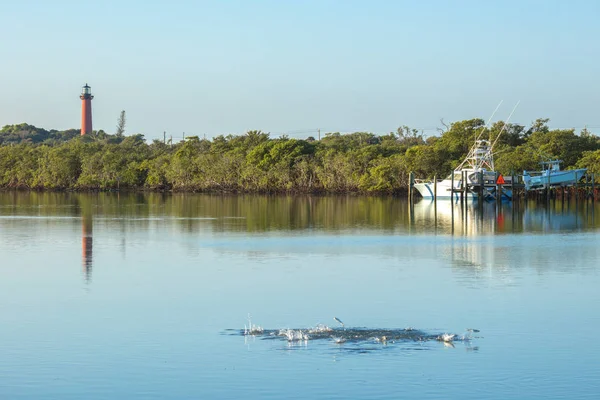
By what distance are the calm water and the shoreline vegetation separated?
48.5 meters

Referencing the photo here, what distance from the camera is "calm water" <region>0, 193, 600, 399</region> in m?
13.9

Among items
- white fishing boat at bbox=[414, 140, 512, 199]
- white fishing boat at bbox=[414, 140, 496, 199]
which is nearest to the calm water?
white fishing boat at bbox=[414, 140, 512, 199]

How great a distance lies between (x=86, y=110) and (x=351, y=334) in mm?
142543

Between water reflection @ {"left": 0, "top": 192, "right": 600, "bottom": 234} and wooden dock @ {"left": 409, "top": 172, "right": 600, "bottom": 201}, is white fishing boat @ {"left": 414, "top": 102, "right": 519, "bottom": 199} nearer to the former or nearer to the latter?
wooden dock @ {"left": 409, "top": 172, "right": 600, "bottom": 201}

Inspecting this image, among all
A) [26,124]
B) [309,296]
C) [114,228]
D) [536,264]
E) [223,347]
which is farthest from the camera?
[26,124]

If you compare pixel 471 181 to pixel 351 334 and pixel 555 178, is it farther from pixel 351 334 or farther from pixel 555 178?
pixel 351 334

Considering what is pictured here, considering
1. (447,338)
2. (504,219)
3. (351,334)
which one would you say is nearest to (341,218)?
(504,219)

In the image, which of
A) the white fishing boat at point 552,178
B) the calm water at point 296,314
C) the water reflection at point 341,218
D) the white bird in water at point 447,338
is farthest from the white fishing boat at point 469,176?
the white bird in water at point 447,338

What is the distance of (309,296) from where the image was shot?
21672mm

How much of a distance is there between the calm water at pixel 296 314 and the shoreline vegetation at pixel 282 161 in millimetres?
48450

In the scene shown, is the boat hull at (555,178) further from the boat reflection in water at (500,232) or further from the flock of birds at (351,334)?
the flock of birds at (351,334)

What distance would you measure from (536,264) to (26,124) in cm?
17609

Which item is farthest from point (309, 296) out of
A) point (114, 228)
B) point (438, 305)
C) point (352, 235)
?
point (114, 228)

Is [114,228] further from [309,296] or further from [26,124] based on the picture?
[26,124]
